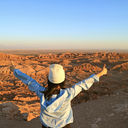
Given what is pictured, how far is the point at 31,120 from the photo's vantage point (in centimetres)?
433

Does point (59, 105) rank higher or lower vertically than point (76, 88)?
lower

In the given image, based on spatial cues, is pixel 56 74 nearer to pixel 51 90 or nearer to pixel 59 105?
pixel 51 90

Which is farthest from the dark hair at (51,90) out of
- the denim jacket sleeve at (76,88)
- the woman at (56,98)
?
the denim jacket sleeve at (76,88)

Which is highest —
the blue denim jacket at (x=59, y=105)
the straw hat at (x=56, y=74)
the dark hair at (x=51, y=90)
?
the straw hat at (x=56, y=74)

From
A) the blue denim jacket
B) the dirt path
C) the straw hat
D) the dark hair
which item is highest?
the straw hat

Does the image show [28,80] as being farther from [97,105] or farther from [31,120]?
[97,105]

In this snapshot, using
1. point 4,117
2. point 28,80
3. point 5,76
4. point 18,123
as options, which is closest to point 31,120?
point 18,123

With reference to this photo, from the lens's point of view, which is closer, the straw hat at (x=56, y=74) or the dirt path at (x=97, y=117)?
the straw hat at (x=56, y=74)

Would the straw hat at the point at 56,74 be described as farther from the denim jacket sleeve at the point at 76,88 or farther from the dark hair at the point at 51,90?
the denim jacket sleeve at the point at 76,88

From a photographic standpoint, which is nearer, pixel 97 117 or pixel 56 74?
pixel 56 74

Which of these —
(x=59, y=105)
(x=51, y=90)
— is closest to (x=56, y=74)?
(x=51, y=90)

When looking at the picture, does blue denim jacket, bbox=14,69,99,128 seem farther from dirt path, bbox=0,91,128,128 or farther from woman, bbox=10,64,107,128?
dirt path, bbox=0,91,128,128

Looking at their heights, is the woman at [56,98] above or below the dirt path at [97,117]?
above

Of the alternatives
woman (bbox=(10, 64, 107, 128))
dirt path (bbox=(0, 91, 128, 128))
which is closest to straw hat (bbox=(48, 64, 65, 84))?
woman (bbox=(10, 64, 107, 128))
